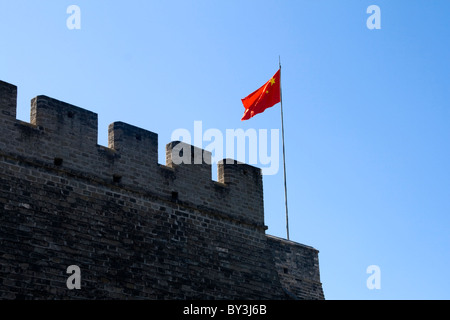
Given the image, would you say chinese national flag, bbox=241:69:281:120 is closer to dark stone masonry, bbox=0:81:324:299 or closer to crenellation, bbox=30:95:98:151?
dark stone masonry, bbox=0:81:324:299

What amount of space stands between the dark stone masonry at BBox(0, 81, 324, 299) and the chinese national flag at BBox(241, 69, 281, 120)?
2.51m

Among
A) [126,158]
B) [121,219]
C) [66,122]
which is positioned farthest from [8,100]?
[121,219]

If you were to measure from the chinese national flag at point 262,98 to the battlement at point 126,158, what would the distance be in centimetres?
243

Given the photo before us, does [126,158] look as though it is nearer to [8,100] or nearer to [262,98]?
[8,100]

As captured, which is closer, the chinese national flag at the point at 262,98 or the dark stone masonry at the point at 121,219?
the dark stone masonry at the point at 121,219

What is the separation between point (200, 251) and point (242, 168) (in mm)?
2439

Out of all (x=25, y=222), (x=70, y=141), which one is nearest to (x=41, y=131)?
(x=70, y=141)

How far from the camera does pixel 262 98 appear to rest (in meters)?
24.1

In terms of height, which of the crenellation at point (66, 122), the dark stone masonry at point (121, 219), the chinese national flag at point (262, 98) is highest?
the chinese national flag at point (262, 98)

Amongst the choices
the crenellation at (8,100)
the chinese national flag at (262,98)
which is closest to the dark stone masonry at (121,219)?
the crenellation at (8,100)

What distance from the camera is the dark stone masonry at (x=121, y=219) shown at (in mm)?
17250

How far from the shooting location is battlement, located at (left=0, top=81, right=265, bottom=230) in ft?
58.9

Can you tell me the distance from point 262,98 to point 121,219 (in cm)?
646

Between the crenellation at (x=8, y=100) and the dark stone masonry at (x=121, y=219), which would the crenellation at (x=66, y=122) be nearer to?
the dark stone masonry at (x=121, y=219)
